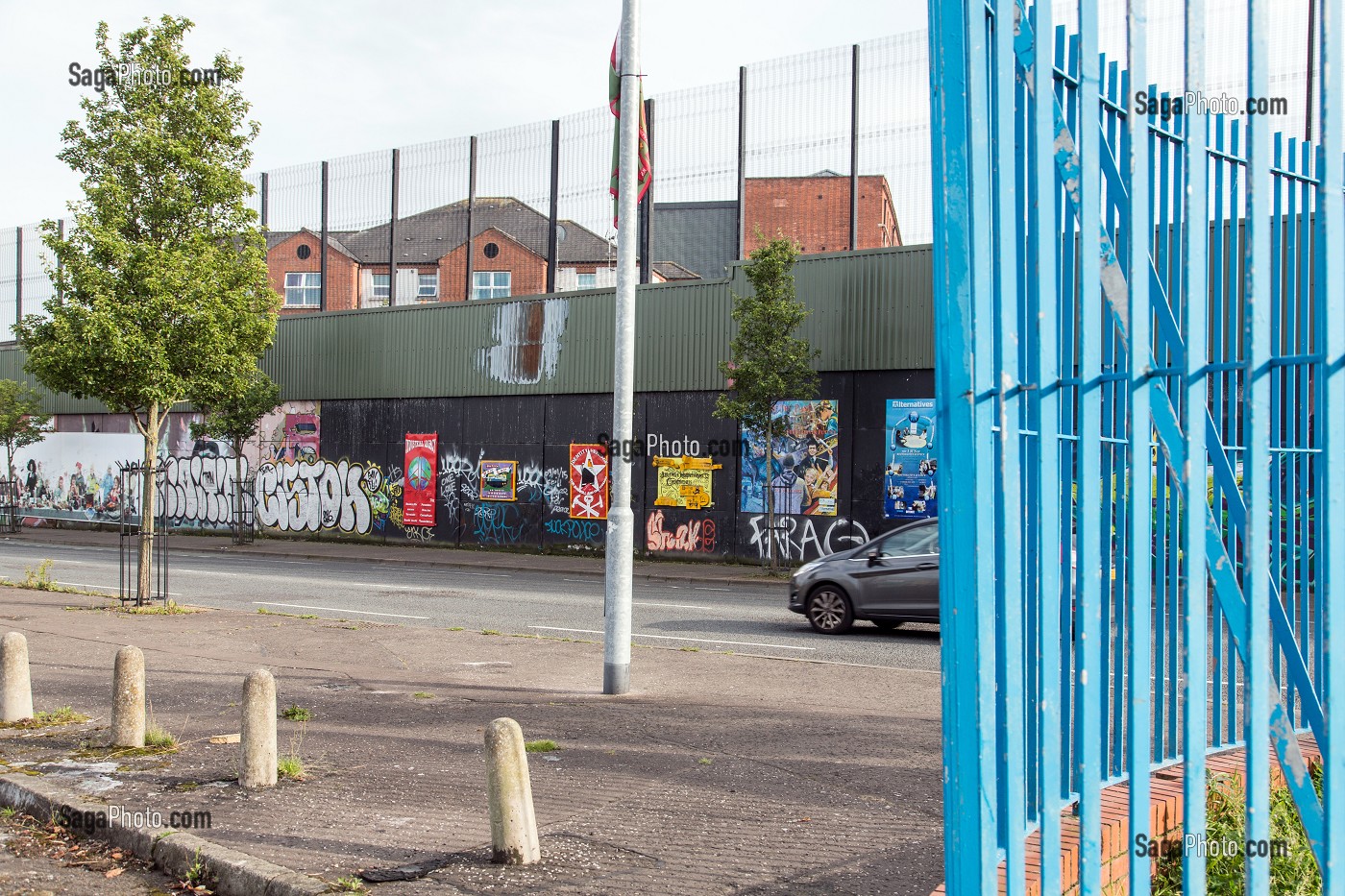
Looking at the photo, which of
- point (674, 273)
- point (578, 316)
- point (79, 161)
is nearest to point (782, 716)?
point (79, 161)

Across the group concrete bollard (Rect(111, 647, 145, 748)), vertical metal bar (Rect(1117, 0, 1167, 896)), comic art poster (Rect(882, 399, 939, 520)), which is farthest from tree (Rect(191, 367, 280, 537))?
vertical metal bar (Rect(1117, 0, 1167, 896))

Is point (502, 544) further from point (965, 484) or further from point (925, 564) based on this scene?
point (965, 484)

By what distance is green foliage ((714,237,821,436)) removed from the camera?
78.6 ft

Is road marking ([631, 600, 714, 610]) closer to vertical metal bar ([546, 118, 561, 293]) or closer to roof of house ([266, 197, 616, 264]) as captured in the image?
vertical metal bar ([546, 118, 561, 293])

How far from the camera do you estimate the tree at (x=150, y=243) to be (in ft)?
50.6

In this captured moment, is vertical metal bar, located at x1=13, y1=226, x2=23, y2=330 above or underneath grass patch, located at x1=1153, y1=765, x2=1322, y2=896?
above

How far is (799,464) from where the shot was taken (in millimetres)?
26312

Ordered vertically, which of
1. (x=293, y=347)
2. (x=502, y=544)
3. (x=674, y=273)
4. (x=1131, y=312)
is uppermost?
(x=674, y=273)

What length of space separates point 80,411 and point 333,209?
13245 mm

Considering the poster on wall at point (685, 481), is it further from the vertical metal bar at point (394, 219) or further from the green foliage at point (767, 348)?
the vertical metal bar at point (394, 219)

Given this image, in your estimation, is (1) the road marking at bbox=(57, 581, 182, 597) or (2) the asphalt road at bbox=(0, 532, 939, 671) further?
(1) the road marking at bbox=(57, 581, 182, 597)

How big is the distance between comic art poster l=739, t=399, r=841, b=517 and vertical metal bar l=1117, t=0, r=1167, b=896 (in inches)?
886

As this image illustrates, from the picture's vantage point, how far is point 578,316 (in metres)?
30.5

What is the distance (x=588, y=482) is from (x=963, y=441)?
27146 mm
